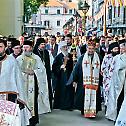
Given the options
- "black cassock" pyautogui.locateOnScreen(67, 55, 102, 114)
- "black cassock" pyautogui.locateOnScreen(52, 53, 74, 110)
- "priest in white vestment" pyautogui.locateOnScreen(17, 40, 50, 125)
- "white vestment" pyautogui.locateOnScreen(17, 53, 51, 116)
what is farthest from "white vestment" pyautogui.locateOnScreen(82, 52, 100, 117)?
"priest in white vestment" pyautogui.locateOnScreen(17, 40, 50, 125)

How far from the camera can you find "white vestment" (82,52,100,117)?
10898mm

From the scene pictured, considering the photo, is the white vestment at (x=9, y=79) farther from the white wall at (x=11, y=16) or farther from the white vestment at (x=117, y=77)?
the white wall at (x=11, y=16)

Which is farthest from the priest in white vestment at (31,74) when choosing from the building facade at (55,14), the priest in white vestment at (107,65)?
the building facade at (55,14)

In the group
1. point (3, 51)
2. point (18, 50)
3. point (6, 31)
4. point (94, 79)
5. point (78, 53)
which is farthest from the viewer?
point (6, 31)

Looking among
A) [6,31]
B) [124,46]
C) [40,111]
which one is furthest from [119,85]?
[6,31]

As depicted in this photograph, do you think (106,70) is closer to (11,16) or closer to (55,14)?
(11,16)

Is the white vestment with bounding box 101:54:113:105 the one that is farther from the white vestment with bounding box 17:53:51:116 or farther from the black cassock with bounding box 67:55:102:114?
the white vestment with bounding box 17:53:51:116

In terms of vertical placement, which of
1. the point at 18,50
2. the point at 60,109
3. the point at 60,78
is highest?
the point at 18,50

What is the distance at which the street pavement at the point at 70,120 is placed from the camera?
10.3m

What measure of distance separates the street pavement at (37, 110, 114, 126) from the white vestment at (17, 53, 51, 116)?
13.8 inches

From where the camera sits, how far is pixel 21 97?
23.7 ft

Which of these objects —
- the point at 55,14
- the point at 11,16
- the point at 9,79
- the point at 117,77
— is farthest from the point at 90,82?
the point at 55,14

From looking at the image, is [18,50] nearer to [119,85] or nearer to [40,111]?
[40,111]

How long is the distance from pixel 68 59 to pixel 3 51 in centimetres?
510
